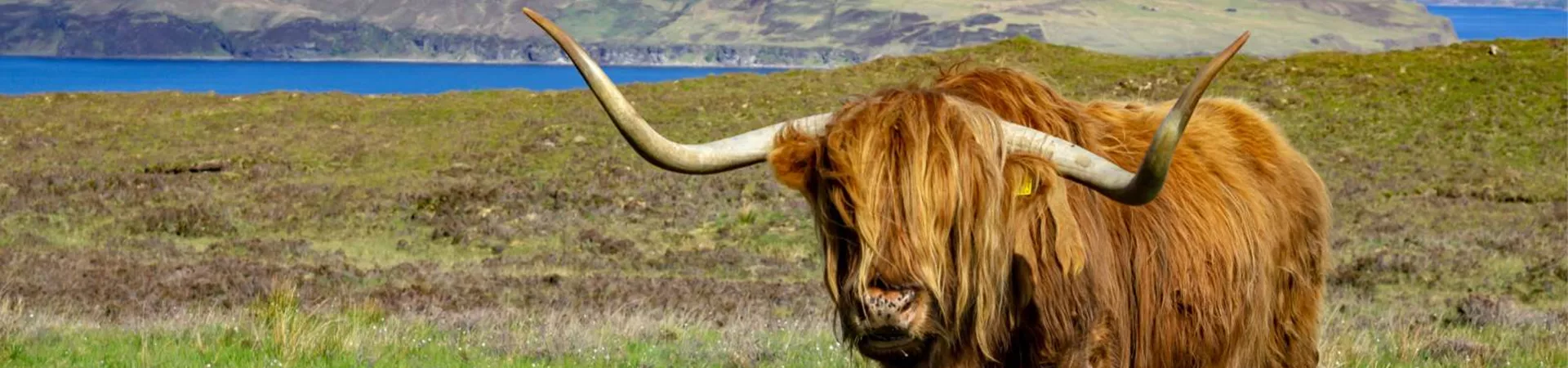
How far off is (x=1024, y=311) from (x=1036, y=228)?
0.92ft

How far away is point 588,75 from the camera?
14.5 ft

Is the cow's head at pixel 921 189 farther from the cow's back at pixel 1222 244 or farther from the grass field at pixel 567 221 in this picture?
the grass field at pixel 567 221

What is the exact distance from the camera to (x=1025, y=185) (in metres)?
4.34

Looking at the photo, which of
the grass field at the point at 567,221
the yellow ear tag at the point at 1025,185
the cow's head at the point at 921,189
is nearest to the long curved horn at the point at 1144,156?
the cow's head at the point at 921,189

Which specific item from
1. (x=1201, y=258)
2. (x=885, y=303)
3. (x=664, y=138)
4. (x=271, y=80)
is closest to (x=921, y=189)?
(x=885, y=303)

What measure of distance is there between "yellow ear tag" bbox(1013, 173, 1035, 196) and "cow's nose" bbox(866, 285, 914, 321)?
1.67 feet

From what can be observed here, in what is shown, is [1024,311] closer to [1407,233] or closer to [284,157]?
[1407,233]

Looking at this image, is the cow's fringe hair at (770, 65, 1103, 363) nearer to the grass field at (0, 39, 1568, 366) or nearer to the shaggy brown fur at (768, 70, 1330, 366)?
the shaggy brown fur at (768, 70, 1330, 366)

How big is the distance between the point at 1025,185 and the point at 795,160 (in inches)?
25.6

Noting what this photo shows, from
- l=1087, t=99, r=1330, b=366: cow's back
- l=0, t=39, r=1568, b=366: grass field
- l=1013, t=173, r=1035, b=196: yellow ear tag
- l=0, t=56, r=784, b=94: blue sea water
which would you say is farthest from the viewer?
l=0, t=56, r=784, b=94: blue sea water

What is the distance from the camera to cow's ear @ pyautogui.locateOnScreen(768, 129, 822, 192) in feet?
14.5

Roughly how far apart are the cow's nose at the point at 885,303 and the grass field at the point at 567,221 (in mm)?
2369

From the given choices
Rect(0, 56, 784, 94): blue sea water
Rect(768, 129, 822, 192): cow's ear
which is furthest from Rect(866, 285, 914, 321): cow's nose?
Rect(0, 56, 784, 94): blue sea water

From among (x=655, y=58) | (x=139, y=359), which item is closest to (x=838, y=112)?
(x=139, y=359)
